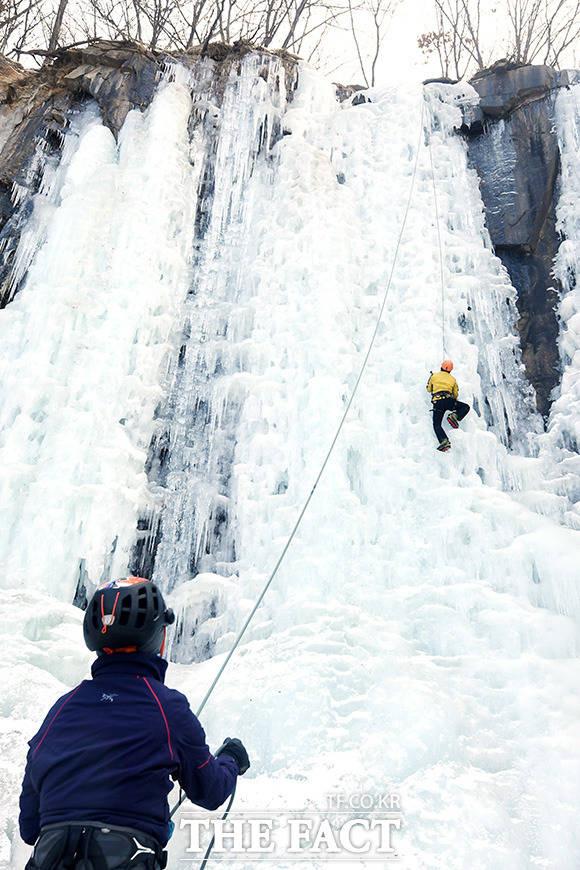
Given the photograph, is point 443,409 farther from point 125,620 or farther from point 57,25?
point 57,25

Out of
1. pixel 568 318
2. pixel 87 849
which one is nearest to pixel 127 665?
pixel 87 849

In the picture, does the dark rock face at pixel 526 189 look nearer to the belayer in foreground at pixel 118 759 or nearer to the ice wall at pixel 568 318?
the ice wall at pixel 568 318

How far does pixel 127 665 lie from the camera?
1752 mm

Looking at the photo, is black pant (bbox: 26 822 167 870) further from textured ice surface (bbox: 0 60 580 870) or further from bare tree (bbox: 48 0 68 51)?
bare tree (bbox: 48 0 68 51)

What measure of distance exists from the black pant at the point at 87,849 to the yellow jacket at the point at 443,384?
4.92 meters

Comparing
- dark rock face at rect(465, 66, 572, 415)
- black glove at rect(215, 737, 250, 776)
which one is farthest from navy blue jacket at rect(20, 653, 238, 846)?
dark rock face at rect(465, 66, 572, 415)

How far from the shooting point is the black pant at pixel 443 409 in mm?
5742

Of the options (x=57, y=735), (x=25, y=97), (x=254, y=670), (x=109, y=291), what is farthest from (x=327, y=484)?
(x=25, y=97)

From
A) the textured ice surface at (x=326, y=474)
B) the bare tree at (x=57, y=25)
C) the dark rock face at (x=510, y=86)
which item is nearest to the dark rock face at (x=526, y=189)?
the dark rock face at (x=510, y=86)

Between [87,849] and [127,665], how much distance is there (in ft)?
1.48

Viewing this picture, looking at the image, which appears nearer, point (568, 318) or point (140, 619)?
point (140, 619)

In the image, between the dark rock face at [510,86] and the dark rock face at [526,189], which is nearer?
the dark rock face at [526,189]

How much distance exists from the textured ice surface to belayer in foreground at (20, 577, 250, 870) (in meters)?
1.72

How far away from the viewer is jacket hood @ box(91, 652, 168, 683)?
1.74m
